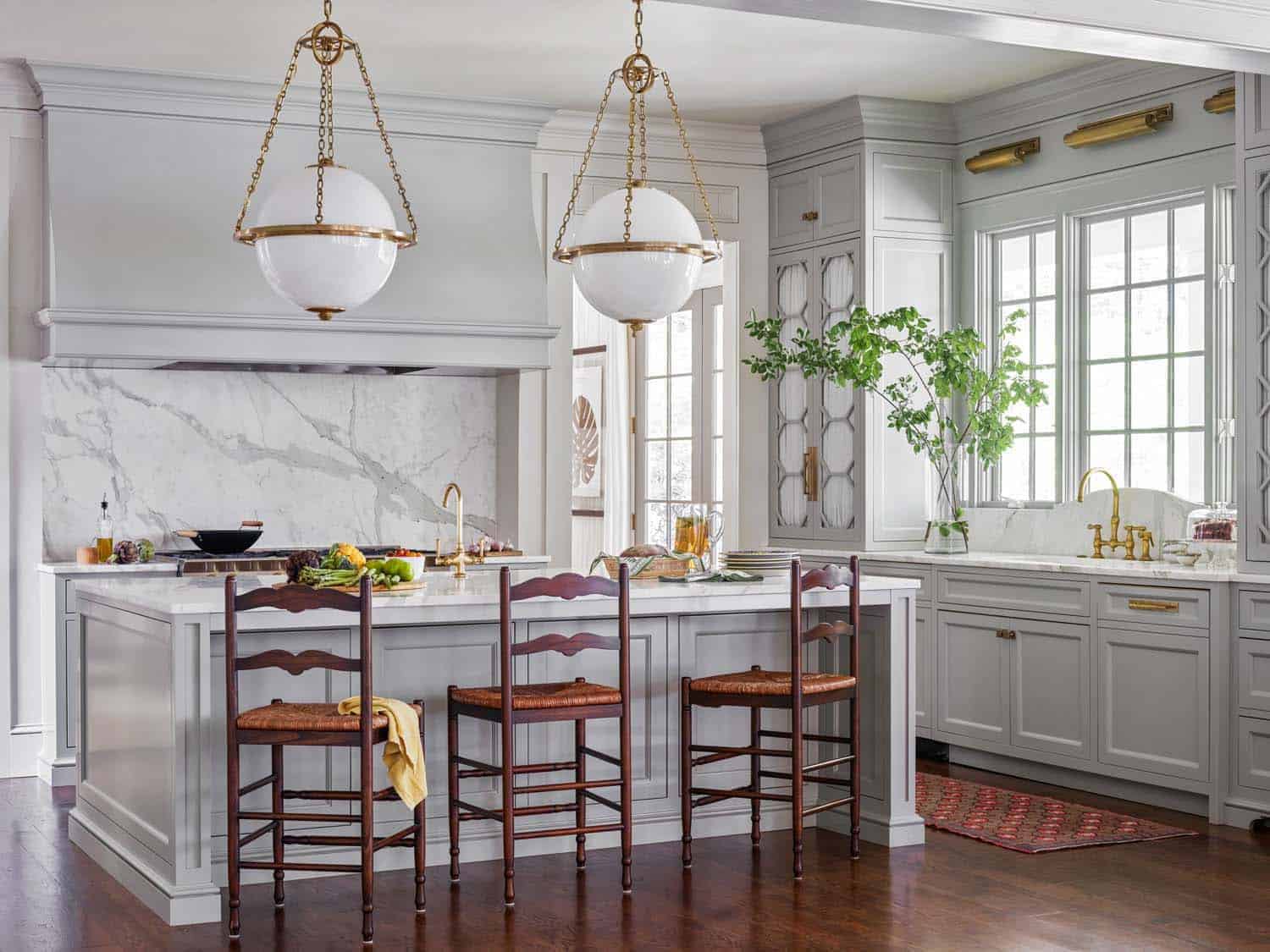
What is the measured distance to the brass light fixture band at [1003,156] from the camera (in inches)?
271

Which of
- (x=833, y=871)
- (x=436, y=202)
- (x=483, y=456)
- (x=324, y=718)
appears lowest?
(x=833, y=871)

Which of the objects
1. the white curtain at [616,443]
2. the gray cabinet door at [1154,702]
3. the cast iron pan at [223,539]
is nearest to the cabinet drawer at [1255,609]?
the gray cabinet door at [1154,702]

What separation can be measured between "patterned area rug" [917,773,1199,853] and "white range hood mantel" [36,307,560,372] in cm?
271

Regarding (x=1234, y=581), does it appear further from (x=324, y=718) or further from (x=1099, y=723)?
(x=324, y=718)

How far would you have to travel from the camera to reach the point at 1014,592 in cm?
618

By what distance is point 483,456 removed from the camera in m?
7.70

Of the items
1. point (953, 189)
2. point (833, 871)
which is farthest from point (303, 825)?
point (953, 189)

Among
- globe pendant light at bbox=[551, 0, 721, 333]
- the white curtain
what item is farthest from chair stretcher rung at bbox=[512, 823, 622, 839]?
the white curtain

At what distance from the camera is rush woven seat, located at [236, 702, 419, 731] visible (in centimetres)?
406

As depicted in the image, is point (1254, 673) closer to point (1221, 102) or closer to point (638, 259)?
point (1221, 102)

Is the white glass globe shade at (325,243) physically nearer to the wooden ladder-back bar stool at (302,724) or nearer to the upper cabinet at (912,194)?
the wooden ladder-back bar stool at (302,724)

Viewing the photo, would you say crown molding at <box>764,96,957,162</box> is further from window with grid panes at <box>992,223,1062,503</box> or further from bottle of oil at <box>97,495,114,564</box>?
bottle of oil at <box>97,495,114,564</box>

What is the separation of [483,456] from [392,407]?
1.69 feet

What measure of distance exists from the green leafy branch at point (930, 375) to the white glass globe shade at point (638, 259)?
2.19m
